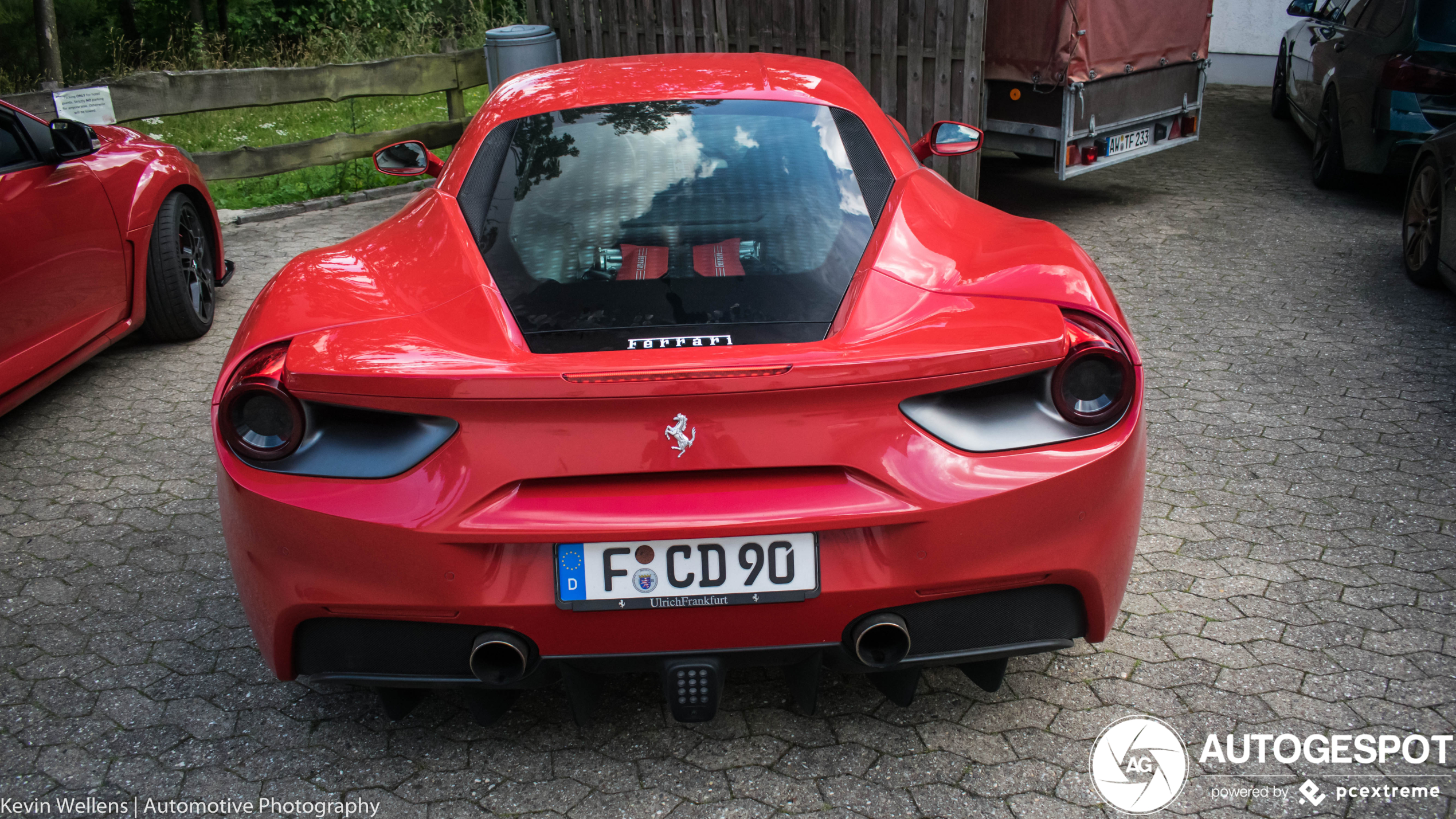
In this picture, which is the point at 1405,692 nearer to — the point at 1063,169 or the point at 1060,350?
the point at 1060,350

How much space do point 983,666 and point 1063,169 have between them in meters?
6.16

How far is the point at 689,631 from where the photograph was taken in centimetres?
210

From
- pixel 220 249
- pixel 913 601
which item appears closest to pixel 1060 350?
pixel 913 601

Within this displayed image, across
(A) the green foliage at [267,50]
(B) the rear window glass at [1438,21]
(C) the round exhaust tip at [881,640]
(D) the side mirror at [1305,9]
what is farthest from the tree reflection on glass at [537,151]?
(D) the side mirror at [1305,9]

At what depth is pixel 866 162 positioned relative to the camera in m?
2.90

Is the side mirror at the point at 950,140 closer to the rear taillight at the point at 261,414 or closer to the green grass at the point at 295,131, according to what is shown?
the rear taillight at the point at 261,414

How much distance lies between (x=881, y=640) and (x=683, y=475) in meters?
0.52

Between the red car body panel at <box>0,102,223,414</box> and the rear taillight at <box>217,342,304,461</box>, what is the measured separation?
276 cm

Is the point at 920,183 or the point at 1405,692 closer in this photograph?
the point at 1405,692

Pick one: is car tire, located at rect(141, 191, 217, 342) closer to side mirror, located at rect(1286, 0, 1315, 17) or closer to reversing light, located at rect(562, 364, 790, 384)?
reversing light, located at rect(562, 364, 790, 384)

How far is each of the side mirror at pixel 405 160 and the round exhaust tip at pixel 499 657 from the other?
2.07 m

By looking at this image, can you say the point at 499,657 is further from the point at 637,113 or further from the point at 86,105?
the point at 86,105

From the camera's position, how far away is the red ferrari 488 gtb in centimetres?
200

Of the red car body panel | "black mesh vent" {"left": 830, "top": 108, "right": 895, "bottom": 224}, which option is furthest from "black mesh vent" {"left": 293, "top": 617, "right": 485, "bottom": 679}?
the red car body panel
